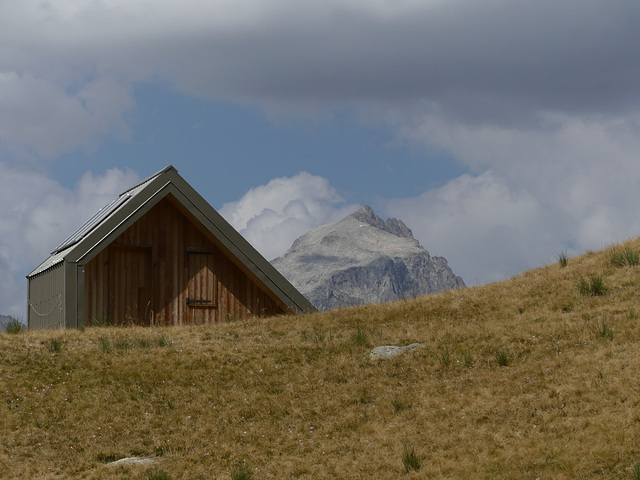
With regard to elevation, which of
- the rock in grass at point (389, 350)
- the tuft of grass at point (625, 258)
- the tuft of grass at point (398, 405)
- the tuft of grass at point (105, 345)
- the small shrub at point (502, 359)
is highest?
the tuft of grass at point (625, 258)

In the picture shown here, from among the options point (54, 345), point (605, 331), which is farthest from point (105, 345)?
point (605, 331)

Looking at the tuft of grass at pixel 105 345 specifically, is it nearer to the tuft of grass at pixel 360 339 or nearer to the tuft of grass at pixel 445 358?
the tuft of grass at pixel 360 339

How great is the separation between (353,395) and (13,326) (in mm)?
10461

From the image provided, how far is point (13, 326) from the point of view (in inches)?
814

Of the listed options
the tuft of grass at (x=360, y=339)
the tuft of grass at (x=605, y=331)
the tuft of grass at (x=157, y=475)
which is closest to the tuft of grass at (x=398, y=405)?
the tuft of grass at (x=360, y=339)

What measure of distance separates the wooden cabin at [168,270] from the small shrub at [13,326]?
64.6 inches

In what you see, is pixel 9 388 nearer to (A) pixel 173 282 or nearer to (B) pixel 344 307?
(A) pixel 173 282

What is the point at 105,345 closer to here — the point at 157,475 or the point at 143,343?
the point at 143,343

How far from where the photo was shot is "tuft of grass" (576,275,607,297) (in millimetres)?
19248

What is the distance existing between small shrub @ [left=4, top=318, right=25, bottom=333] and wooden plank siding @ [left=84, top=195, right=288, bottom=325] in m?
2.66

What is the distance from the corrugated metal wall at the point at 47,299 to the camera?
877 inches

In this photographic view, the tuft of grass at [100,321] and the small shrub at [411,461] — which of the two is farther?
the tuft of grass at [100,321]

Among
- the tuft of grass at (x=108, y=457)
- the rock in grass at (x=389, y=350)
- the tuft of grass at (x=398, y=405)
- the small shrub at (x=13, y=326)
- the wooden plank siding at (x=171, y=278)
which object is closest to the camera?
the tuft of grass at (x=108, y=457)

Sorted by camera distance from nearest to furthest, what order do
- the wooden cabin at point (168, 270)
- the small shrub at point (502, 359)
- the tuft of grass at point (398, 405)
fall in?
1. the tuft of grass at point (398, 405)
2. the small shrub at point (502, 359)
3. the wooden cabin at point (168, 270)
